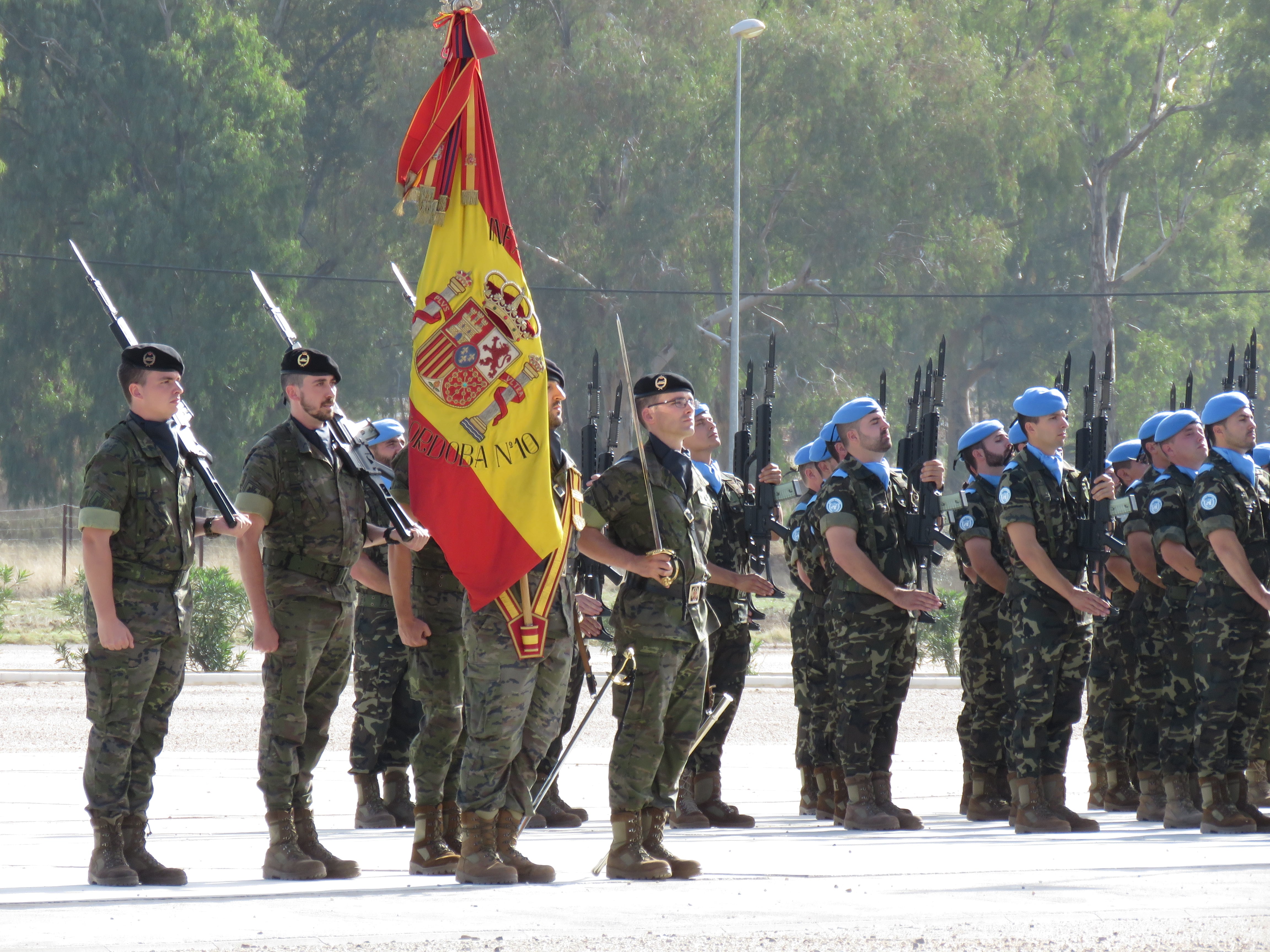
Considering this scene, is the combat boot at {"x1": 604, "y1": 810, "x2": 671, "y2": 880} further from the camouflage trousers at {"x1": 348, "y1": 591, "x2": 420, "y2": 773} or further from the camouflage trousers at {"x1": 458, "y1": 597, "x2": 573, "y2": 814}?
the camouflage trousers at {"x1": 348, "y1": 591, "x2": 420, "y2": 773}

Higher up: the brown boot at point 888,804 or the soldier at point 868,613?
the soldier at point 868,613

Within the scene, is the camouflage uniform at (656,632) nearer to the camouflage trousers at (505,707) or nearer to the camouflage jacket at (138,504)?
the camouflage trousers at (505,707)

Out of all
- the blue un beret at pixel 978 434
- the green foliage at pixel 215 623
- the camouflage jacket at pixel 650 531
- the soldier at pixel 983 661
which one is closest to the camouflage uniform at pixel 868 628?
the soldier at pixel 983 661

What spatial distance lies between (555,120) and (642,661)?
3042 cm

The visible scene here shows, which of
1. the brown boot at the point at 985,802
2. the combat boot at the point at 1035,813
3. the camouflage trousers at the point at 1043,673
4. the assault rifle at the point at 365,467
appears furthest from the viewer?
the brown boot at the point at 985,802

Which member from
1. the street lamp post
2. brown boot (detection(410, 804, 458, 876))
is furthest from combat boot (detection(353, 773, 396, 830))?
the street lamp post

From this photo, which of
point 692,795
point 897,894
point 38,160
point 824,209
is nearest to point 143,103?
point 38,160

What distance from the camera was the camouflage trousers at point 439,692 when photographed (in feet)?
20.5

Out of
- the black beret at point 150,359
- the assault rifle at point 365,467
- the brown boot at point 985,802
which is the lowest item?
the brown boot at point 985,802

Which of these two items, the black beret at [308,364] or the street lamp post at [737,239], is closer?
the black beret at [308,364]

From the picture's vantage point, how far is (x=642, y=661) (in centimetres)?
602

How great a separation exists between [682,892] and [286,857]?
4.59ft

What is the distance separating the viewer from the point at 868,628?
7.70 m

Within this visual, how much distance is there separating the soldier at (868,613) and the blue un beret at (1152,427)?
152 cm
